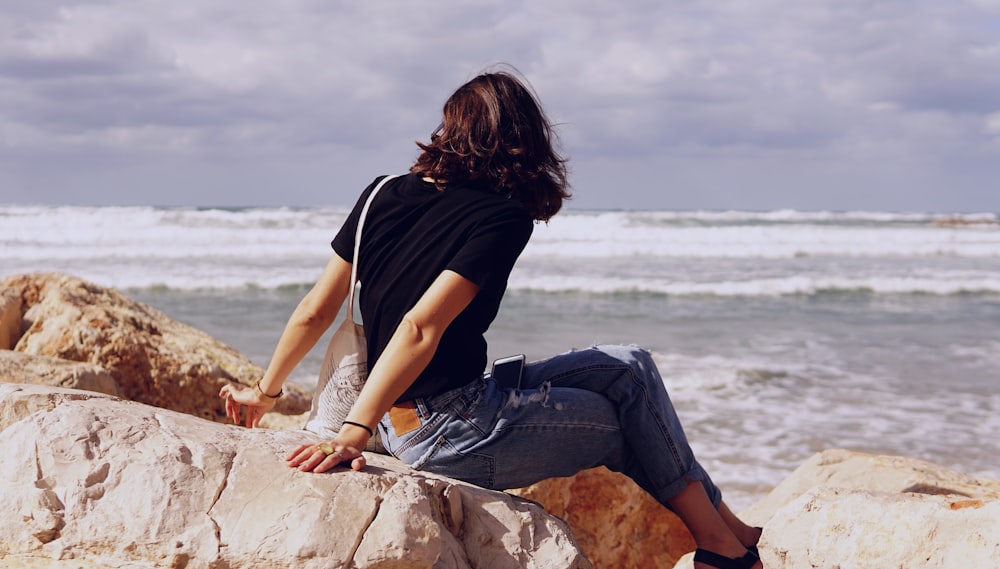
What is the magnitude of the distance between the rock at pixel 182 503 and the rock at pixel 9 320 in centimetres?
240

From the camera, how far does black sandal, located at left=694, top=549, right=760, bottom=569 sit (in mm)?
2729

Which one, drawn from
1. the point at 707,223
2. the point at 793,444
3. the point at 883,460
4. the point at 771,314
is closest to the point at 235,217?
the point at 707,223

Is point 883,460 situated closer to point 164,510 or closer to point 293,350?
point 293,350

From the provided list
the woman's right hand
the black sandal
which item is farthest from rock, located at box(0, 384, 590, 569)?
the black sandal

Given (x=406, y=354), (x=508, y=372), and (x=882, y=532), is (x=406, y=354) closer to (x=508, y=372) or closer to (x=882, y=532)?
(x=508, y=372)

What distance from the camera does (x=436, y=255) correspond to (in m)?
2.53

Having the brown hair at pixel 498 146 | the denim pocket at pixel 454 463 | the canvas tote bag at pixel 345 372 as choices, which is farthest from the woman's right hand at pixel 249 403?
the brown hair at pixel 498 146

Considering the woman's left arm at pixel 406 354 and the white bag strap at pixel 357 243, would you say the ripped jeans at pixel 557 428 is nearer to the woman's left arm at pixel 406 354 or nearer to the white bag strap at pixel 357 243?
the woman's left arm at pixel 406 354

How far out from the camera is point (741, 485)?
199 inches

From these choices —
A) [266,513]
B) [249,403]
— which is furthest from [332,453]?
[249,403]

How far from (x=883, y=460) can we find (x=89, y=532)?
128 inches

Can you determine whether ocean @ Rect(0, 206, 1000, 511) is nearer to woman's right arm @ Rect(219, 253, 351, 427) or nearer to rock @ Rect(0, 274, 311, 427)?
rock @ Rect(0, 274, 311, 427)

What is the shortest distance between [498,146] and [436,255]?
366 mm

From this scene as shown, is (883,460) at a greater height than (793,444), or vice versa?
(883,460)
